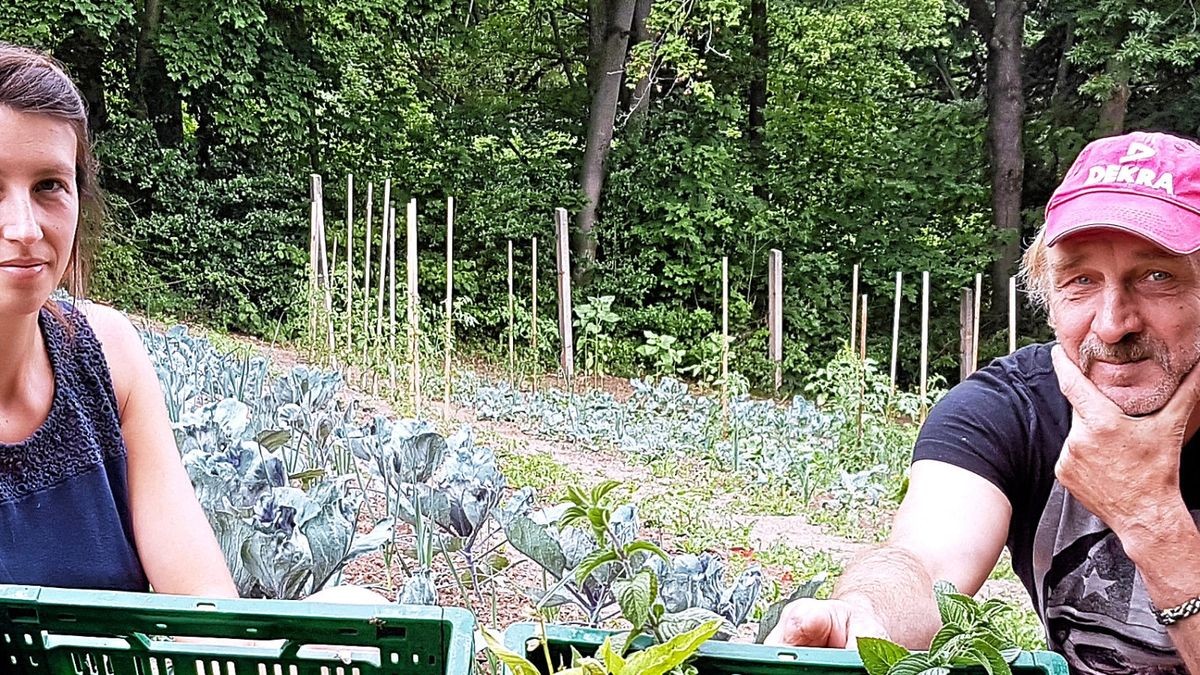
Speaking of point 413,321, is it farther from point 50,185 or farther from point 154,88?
point 154,88

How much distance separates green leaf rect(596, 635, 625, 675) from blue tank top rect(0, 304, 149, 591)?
1.01m

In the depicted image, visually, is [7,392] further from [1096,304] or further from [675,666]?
[1096,304]

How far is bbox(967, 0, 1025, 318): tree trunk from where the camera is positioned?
16.8 meters

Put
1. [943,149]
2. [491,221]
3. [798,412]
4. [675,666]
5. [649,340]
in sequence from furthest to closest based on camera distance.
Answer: [943,149] < [491,221] < [649,340] < [798,412] < [675,666]

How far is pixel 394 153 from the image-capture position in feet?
54.3

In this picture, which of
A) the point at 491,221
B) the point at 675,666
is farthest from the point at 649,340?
the point at 675,666

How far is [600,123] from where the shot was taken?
16.5 meters

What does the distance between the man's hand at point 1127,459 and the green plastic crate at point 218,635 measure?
107cm

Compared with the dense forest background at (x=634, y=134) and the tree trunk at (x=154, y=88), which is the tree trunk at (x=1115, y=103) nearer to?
the dense forest background at (x=634, y=134)

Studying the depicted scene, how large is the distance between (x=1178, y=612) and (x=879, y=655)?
84cm

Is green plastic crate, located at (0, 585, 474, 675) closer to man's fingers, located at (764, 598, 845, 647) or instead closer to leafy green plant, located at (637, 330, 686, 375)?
man's fingers, located at (764, 598, 845, 647)

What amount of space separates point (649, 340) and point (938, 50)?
312 inches

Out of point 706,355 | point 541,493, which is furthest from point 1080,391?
point 706,355

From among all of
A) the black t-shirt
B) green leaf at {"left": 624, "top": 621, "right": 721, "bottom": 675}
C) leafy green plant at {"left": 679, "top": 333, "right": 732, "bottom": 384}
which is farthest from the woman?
leafy green plant at {"left": 679, "top": 333, "right": 732, "bottom": 384}
